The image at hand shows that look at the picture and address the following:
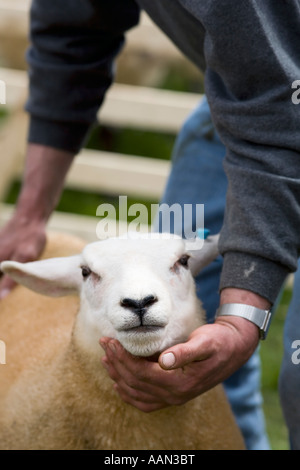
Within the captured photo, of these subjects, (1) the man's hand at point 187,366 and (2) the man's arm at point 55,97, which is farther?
(2) the man's arm at point 55,97

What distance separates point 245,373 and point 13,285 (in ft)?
2.27

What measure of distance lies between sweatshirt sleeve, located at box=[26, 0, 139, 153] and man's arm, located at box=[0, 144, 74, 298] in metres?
0.03

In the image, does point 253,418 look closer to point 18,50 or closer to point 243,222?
point 243,222

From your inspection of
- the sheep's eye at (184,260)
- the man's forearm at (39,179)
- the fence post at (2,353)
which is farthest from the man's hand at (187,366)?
the man's forearm at (39,179)

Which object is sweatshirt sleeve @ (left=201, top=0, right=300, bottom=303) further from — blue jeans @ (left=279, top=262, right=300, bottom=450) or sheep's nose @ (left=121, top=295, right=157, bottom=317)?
blue jeans @ (left=279, top=262, right=300, bottom=450)

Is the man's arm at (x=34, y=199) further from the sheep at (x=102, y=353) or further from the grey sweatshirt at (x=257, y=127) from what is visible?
the grey sweatshirt at (x=257, y=127)

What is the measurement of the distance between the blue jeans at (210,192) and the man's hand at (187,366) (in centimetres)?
68

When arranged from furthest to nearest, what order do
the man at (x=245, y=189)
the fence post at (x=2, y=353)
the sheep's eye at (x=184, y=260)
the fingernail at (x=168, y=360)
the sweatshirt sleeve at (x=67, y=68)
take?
1. the sweatshirt sleeve at (x=67, y=68)
2. the fence post at (x=2, y=353)
3. the sheep's eye at (x=184, y=260)
4. the man at (x=245, y=189)
5. the fingernail at (x=168, y=360)

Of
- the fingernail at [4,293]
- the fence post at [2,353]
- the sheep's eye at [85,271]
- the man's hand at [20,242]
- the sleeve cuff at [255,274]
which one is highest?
the sleeve cuff at [255,274]

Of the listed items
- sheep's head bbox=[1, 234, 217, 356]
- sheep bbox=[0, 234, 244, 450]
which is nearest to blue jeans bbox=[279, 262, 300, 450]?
sheep bbox=[0, 234, 244, 450]

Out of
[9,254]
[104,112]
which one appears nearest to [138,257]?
[9,254]

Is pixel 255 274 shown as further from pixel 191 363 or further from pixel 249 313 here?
pixel 191 363

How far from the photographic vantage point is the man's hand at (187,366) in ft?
4.35

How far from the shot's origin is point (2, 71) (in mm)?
4395
